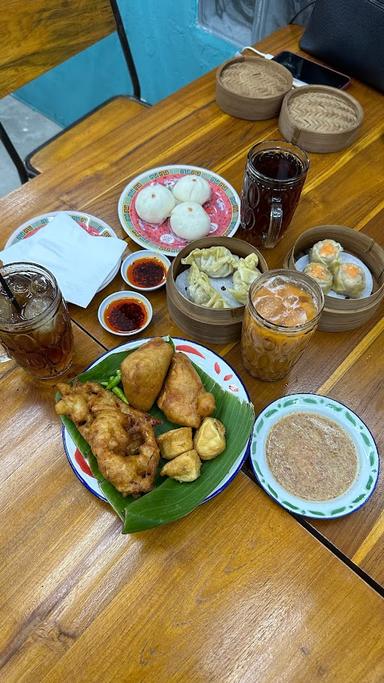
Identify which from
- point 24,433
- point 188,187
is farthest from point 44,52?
point 24,433

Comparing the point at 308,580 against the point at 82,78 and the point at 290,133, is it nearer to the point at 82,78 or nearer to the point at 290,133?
the point at 290,133

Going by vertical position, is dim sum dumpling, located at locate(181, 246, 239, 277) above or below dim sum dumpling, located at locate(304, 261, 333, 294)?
above

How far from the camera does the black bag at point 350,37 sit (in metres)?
1.73

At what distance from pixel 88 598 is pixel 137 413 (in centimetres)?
36

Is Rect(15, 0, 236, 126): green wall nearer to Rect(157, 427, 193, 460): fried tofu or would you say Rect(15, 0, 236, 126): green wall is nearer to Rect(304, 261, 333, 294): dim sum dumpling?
Rect(304, 261, 333, 294): dim sum dumpling

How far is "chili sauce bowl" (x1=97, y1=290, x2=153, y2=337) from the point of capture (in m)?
1.25

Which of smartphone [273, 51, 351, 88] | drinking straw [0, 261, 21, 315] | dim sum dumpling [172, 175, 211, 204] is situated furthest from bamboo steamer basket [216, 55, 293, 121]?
drinking straw [0, 261, 21, 315]

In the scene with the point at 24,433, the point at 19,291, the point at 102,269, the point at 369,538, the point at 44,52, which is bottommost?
the point at 369,538

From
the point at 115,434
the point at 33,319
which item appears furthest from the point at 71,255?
the point at 115,434

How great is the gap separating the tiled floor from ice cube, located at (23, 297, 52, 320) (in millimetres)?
3103

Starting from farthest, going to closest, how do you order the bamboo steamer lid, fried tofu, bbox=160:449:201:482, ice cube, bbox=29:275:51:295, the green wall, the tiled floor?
1. the tiled floor
2. the green wall
3. the bamboo steamer lid
4. ice cube, bbox=29:275:51:295
5. fried tofu, bbox=160:449:201:482

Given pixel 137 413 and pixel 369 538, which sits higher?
pixel 137 413

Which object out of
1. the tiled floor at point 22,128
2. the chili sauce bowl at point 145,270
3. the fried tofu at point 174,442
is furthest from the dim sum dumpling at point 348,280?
the tiled floor at point 22,128

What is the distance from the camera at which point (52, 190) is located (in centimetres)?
155
